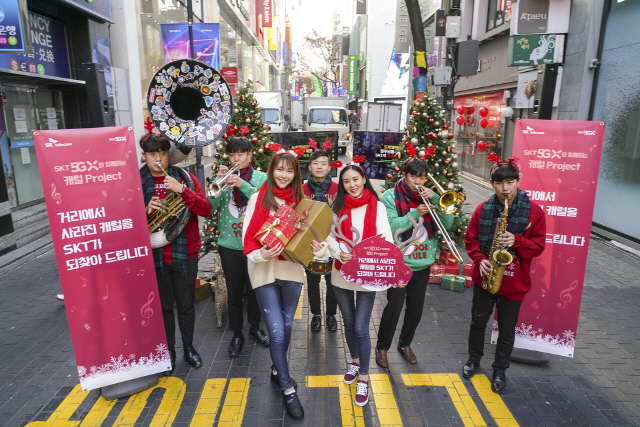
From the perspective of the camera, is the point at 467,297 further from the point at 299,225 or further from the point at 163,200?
the point at 163,200

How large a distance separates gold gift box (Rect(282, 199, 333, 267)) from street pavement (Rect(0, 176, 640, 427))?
1.36 meters

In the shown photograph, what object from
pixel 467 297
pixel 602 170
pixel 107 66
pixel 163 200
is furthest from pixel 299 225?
pixel 107 66

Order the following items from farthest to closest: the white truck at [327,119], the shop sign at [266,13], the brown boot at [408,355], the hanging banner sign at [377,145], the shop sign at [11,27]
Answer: the shop sign at [266,13]
the white truck at [327,119]
the hanging banner sign at [377,145]
the shop sign at [11,27]
the brown boot at [408,355]

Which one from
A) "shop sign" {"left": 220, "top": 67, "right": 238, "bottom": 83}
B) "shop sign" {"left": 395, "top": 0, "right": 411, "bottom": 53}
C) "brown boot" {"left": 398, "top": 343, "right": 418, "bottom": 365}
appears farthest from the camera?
"shop sign" {"left": 395, "top": 0, "right": 411, "bottom": 53}

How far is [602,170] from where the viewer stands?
9.07m

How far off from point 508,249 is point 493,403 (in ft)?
4.34

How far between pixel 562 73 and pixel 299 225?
9.56 m

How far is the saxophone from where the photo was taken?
333cm

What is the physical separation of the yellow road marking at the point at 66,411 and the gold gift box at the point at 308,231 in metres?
2.21

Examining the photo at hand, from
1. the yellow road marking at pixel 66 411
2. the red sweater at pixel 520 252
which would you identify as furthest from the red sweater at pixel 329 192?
the yellow road marking at pixel 66 411

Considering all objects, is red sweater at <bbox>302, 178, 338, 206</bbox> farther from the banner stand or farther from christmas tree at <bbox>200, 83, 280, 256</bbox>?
the banner stand

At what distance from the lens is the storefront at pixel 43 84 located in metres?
8.62

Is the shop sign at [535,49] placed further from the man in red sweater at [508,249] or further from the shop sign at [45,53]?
the shop sign at [45,53]

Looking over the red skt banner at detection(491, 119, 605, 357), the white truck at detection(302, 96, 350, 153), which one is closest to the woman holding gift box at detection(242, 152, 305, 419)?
the red skt banner at detection(491, 119, 605, 357)
